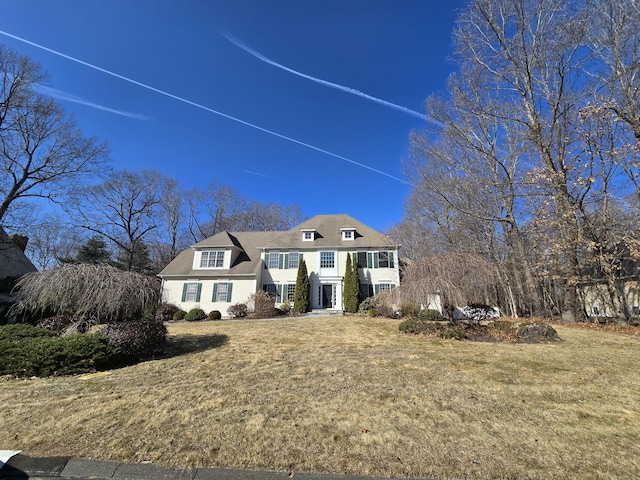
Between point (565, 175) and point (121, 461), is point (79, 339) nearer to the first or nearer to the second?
point (121, 461)

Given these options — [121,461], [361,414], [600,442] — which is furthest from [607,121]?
[121,461]

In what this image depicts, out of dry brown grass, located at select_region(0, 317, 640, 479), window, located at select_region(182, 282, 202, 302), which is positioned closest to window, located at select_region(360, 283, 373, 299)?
window, located at select_region(182, 282, 202, 302)

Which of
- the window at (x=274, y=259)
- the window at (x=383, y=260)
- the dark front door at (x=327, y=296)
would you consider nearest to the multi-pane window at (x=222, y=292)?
the window at (x=274, y=259)

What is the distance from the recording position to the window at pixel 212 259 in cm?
2152

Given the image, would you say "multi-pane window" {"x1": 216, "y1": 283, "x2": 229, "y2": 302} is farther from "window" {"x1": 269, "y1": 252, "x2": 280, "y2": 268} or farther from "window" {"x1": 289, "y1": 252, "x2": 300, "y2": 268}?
"window" {"x1": 289, "y1": 252, "x2": 300, "y2": 268}

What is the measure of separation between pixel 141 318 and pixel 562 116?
19985 millimetres

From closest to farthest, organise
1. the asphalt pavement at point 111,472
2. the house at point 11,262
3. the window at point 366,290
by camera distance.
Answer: the asphalt pavement at point 111,472 < the house at point 11,262 < the window at point 366,290

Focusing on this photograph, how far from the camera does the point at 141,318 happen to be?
8414 millimetres

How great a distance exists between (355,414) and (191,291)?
19.4 m

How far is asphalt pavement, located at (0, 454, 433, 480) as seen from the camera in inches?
103

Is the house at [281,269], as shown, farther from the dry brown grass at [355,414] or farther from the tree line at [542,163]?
the dry brown grass at [355,414]

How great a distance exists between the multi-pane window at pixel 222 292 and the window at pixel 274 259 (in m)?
3.52

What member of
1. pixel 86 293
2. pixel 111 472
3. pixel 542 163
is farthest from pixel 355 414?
pixel 542 163

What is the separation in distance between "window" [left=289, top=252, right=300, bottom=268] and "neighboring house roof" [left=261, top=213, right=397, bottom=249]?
0.61m
